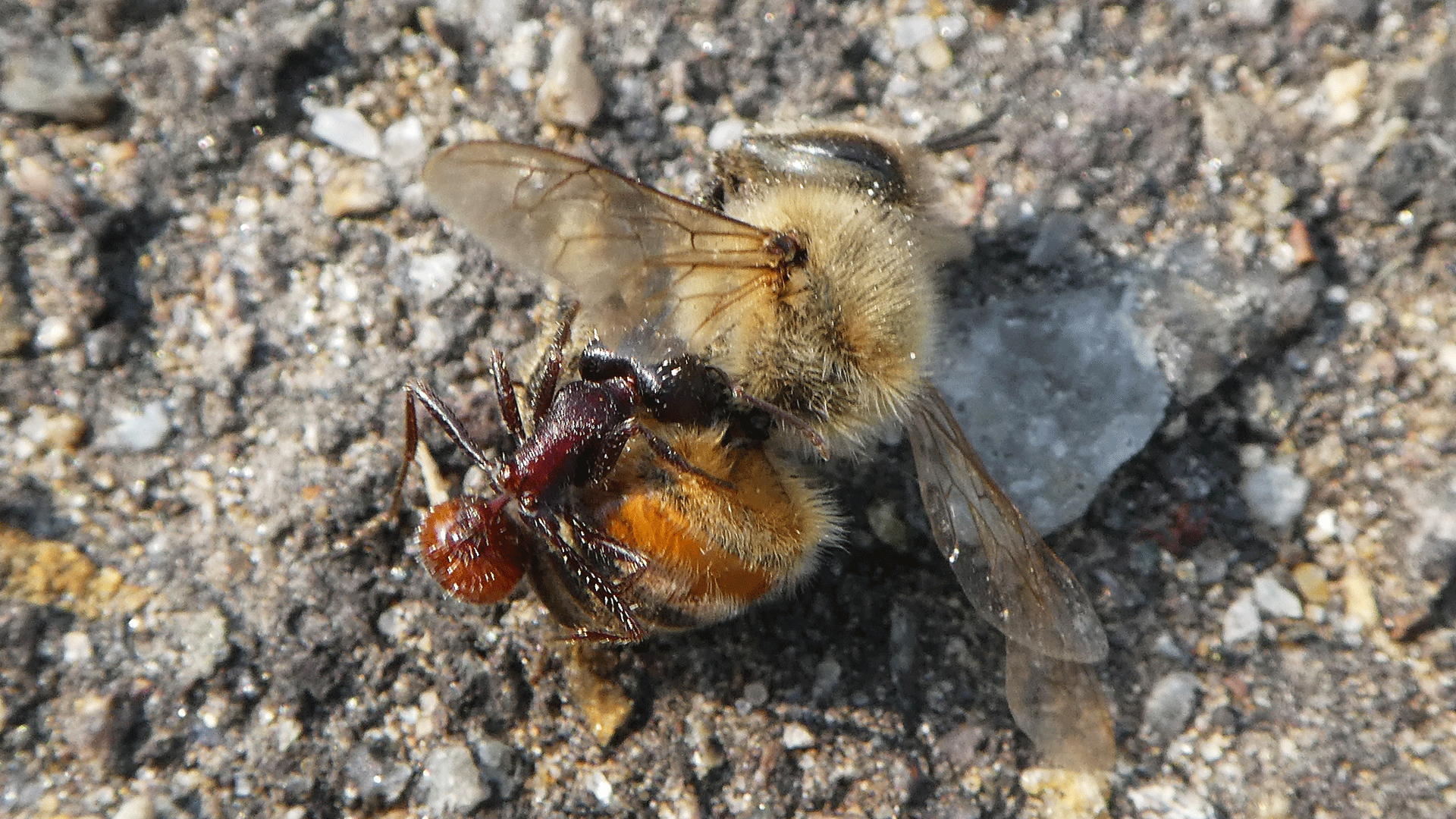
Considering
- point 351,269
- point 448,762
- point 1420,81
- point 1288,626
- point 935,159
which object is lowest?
point 448,762

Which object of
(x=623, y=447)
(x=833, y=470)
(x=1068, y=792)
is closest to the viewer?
(x=623, y=447)

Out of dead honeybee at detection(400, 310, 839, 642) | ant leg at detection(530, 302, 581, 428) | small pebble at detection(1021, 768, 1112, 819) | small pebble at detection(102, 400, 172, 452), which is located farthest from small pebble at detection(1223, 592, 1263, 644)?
small pebble at detection(102, 400, 172, 452)

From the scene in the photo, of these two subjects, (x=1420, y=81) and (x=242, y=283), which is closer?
(x=242, y=283)

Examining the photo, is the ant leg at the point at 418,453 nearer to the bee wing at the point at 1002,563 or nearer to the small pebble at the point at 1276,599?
the bee wing at the point at 1002,563

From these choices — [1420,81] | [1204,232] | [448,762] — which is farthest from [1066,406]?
[448,762]

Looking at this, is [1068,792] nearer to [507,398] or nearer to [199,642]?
[507,398]

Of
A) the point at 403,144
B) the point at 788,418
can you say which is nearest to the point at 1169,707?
the point at 788,418

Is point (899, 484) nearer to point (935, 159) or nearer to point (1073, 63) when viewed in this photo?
point (935, 159)
